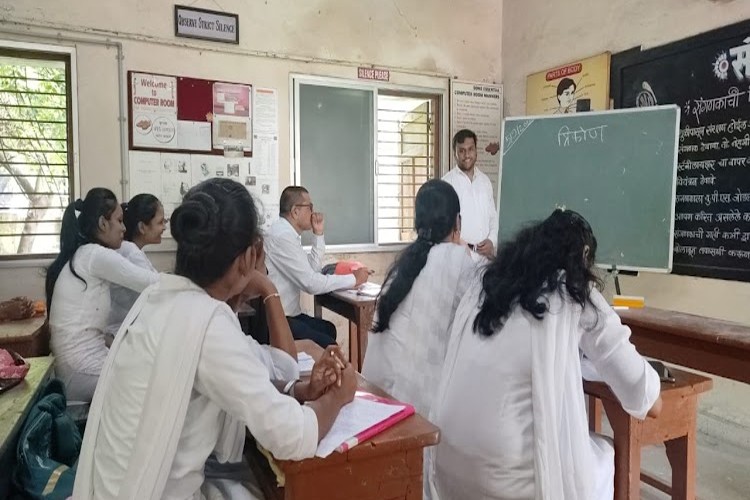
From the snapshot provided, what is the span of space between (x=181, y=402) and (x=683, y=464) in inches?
64.9

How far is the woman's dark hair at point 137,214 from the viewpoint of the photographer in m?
3.02

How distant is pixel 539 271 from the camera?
141cm

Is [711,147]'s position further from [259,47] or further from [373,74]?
[259,47]

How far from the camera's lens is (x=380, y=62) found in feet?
14.1

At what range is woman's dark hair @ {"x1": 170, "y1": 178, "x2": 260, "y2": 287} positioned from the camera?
1.00 m

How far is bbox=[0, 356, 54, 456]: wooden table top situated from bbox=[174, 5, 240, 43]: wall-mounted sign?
103 inches

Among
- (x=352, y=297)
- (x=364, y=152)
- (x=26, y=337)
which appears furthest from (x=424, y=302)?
(x=364, y=152)

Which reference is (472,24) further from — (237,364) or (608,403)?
(237,364)

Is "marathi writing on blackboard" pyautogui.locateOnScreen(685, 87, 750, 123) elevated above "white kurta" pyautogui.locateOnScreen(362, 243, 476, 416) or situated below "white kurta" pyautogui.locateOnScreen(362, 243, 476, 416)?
above

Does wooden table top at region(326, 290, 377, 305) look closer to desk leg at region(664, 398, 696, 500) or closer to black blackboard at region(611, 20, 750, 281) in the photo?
desk leg at region(664, 398, 696, 500)

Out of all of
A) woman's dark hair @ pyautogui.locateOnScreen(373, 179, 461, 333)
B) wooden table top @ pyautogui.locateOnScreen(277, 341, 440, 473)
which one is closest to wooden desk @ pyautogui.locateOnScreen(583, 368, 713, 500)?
woman's dark hair @ pyautogui.locateOnScreen(373, 179, 461, 333)

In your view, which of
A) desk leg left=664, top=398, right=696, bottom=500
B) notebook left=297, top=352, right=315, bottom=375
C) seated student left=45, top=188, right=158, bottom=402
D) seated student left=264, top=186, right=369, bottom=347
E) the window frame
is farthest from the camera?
the window frame

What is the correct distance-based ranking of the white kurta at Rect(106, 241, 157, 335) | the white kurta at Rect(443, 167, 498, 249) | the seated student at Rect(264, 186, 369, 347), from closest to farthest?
the white kurta at Rect(106, 241, 157, 335)
the seated student at Rect(264, 186, 369, 347)
the white kurta at Rect(443, 167, 498, 249)

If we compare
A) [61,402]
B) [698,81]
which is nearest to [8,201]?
[61,402]
